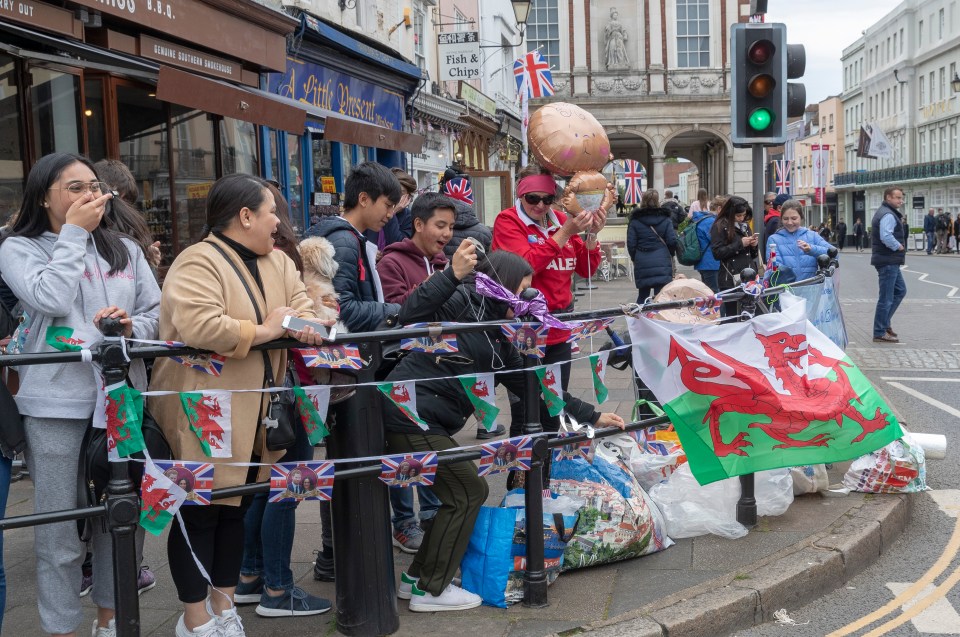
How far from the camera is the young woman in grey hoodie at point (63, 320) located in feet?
11.4

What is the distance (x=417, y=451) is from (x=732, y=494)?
194cm

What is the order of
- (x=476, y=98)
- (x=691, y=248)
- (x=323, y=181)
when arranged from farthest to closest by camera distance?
(x=476, y=98) → (x=323, y=181) → (x=691, y=248)

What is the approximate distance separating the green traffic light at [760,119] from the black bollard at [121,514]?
6.12m

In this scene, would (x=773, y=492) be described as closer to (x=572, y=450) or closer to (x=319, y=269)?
(x=572, y=450)

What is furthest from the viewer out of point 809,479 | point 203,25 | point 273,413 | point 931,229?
point 931,229

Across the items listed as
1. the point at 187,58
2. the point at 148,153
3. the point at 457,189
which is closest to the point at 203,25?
the point at 187,58

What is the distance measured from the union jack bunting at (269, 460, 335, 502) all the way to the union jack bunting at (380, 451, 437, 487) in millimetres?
223

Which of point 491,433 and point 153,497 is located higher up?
point 153,497

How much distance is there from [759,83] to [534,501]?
17.1ft

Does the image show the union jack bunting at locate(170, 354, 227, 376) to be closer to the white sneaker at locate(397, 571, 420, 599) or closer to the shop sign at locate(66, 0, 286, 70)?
the white sneaker at locate(397, 571, 420, 599)

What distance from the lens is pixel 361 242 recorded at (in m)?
4.69

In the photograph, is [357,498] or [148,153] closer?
[357,498]

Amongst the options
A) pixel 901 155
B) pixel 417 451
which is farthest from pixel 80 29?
pixel 901 155

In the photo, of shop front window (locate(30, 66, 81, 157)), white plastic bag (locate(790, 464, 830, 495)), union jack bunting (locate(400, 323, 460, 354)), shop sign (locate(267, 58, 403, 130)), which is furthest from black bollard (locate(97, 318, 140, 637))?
shop sign (locate(267, 58, 403, 130))
